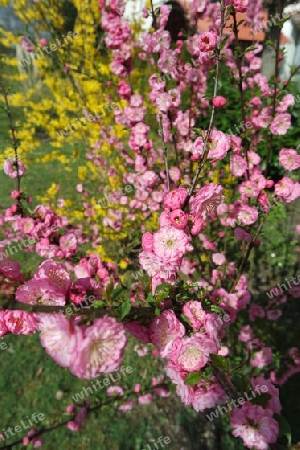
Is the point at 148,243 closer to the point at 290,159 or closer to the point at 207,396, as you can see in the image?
the point at 207,396

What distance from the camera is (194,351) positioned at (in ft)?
3.17

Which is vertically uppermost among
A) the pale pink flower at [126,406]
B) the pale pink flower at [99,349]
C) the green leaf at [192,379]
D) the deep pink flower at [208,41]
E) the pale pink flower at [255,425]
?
the deep pink flower at [208,41]

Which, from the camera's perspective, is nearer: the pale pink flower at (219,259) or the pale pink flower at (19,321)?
the pale pink flower at (19,321)

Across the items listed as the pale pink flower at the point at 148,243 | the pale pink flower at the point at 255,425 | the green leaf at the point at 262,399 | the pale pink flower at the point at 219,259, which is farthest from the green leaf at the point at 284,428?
the pale pink flower at the point at 219,259

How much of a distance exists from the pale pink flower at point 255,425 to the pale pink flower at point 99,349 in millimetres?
644

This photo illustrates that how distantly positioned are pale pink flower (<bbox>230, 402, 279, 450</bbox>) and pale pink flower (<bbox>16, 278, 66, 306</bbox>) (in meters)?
0.77

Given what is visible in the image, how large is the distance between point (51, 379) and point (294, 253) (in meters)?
3.20

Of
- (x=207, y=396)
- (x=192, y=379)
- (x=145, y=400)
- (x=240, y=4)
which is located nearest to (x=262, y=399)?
(x=207, y=396)

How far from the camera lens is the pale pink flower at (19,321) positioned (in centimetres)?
92

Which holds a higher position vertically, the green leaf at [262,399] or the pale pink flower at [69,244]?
the pale pink flower at [69,244]

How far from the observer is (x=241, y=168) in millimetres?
1965

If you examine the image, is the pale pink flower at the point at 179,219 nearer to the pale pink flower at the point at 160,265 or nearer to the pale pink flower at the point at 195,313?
the pale pink flower at the point at 160,265

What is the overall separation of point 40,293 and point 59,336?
15cm

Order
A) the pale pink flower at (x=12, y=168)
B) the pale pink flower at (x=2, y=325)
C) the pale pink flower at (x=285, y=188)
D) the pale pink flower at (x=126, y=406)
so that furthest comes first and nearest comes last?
the pale pink flower at (x=126, y=406), the pale pink flower at (x=12, y=168), the pale pink flower at (x=285, y=188), the pale pink flower at (x=2, y=325)
